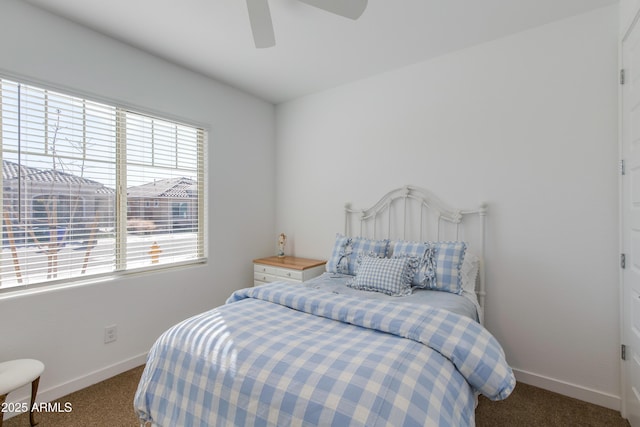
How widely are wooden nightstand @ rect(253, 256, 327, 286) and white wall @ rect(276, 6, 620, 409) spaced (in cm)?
103

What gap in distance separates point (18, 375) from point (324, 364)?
1750 millimetres

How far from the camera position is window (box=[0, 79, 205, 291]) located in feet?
6.44

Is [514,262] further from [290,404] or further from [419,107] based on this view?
[290,404]

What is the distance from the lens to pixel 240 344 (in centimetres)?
137

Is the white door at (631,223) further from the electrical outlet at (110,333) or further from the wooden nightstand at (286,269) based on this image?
the electrical outlet at (110,333)

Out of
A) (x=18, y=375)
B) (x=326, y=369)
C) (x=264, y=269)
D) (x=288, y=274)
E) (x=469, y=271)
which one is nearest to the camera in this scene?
(x=326, y=369)

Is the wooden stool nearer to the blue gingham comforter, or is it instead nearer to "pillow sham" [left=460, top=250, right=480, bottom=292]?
the blue gingham comforter

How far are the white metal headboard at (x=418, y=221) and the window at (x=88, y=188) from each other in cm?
170

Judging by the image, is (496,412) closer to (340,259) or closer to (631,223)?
(631,223)

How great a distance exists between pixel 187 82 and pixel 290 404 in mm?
2847

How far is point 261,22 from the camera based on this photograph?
1.81 metres

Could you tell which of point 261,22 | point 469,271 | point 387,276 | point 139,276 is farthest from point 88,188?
point 469,271

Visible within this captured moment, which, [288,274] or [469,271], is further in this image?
[288,274]

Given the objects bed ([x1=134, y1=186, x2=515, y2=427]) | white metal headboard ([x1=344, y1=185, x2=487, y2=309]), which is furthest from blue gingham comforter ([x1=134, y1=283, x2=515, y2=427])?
white metal headboard ([x1=344, y1=185, x2=487, y2=309])
